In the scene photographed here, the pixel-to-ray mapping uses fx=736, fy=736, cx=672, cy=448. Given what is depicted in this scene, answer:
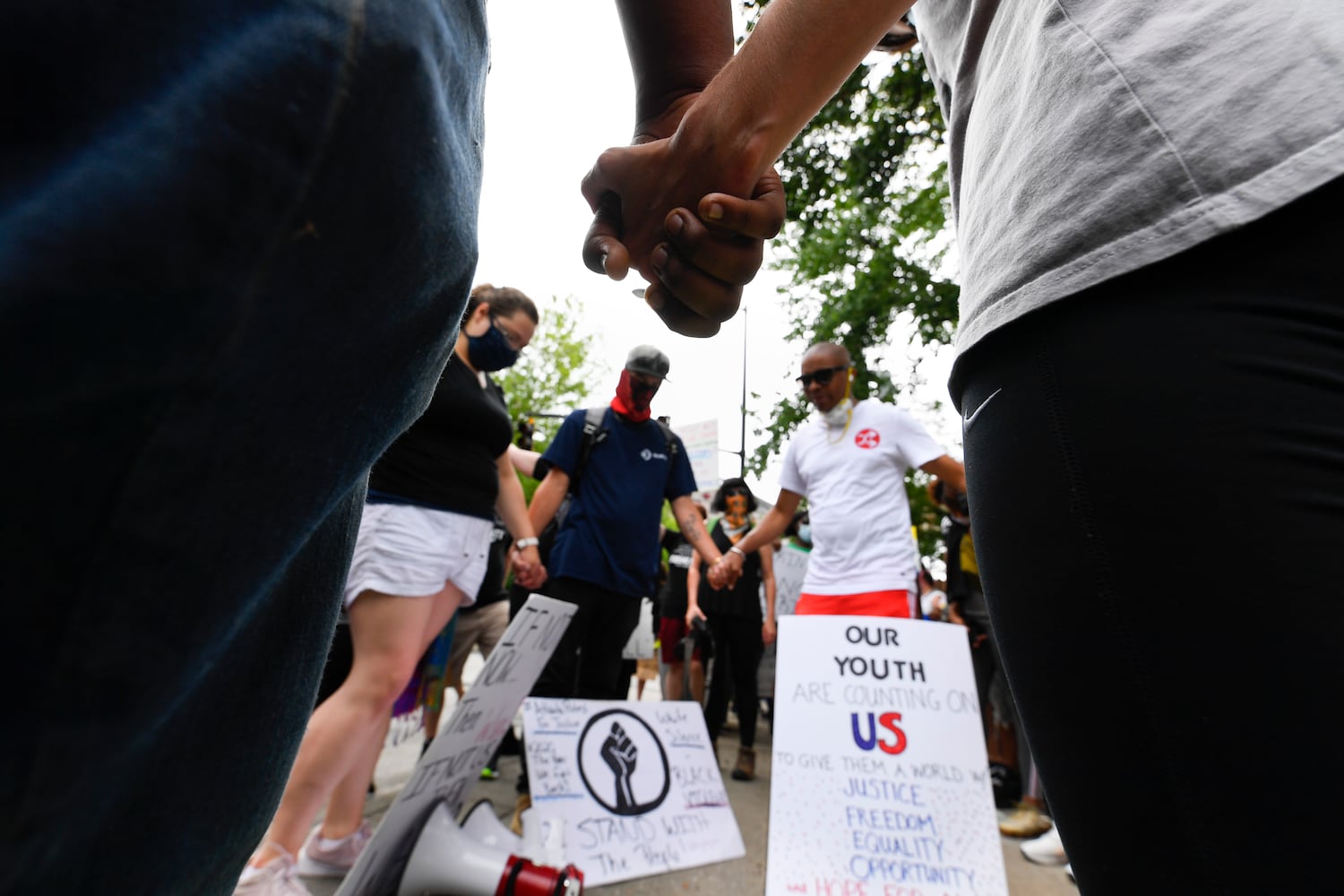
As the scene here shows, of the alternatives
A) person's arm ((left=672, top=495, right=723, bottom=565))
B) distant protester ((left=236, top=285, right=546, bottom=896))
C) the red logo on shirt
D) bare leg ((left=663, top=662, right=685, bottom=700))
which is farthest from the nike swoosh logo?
bare leg ((left=663, top=662, right=685, bottom=700))

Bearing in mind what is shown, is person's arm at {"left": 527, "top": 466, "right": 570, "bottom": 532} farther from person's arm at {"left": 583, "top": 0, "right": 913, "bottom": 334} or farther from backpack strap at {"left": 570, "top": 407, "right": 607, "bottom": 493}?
person's arm at {"left": 583, "top": 0, "right": 913, "bottom": 334}

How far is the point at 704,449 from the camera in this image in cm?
973

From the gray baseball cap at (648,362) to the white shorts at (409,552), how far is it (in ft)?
4.99

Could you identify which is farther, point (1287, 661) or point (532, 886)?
point (532, 886)

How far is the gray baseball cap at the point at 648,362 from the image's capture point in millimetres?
3824

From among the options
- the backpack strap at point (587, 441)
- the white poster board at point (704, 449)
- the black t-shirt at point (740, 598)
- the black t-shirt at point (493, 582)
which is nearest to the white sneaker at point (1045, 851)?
the black t-shirt at point (740, 598)

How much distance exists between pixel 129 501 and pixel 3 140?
14cm

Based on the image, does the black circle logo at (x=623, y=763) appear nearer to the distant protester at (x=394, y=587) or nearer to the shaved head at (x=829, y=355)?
the distant protester at (x=394, y=587)

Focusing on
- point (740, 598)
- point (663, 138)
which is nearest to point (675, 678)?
point (740, 598)

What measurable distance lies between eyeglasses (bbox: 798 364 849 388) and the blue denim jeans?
3.67 m

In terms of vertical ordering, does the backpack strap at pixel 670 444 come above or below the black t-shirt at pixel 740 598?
above

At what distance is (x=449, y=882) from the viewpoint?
78.0 inches

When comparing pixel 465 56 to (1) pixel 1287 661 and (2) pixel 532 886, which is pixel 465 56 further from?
(2) pixel 532 886

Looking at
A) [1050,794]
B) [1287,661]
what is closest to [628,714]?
[1050,794]
